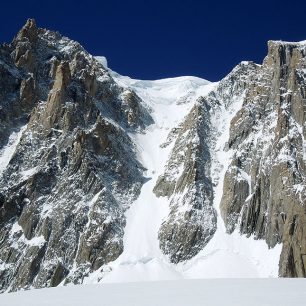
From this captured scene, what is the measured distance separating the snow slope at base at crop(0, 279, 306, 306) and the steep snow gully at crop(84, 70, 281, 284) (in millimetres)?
55447

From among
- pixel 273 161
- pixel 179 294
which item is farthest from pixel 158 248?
pixel 179 294

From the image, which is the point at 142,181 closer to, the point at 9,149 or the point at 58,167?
the point at 58,167

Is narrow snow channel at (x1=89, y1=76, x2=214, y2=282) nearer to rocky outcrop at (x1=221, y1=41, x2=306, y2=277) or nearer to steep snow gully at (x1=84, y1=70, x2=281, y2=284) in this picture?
steep snow gully at (x1=84, y1=70, x2=281, y2=284)

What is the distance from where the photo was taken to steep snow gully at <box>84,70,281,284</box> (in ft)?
236

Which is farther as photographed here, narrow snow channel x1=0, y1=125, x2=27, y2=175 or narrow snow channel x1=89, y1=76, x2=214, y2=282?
narrow snow channel x1=0, y1=125, x2=27, y2=175

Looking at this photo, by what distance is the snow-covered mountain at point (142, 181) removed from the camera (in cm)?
7356

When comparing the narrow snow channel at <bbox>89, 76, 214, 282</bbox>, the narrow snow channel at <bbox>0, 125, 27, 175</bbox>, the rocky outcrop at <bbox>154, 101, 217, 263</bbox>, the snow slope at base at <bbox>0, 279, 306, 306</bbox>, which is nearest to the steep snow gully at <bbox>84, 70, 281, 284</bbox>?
the narrow snow channel at <bbox>89, 76, 214, 282</bbox>

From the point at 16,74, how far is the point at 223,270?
62388mm

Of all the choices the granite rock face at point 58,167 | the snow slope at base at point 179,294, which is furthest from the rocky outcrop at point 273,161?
the snow slope at base at point 179,294

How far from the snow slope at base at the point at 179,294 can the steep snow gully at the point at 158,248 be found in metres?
55.4

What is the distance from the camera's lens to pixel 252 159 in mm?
86188

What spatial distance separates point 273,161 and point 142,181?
28806 mm

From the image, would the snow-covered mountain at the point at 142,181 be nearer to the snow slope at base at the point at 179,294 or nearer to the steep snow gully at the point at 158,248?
the steep snow gully at the point at 158,248

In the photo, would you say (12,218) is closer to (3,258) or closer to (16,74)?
(3,258)
